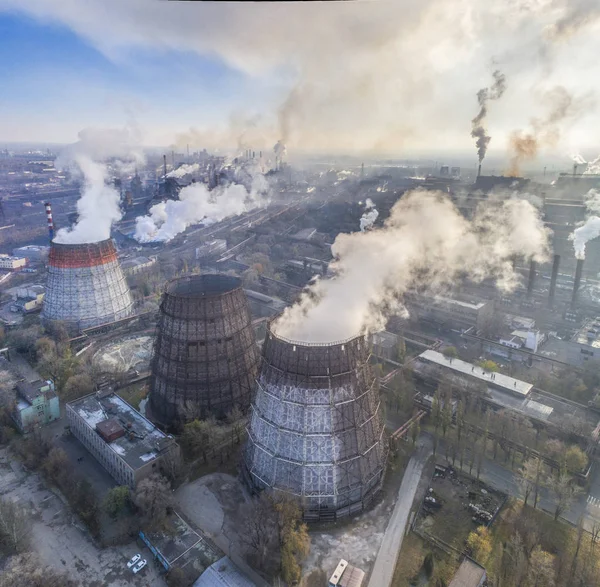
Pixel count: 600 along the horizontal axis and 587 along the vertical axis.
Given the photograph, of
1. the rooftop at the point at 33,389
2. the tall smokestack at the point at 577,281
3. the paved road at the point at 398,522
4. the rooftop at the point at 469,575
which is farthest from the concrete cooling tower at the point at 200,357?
the tall smokestack at the point at 577,281

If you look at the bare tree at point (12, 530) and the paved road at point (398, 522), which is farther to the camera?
the bare tree at point (12, 530)

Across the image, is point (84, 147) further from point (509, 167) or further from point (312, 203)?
point (509, 167)

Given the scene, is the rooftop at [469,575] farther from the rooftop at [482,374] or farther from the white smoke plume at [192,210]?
the white smoke plume at [192,210]

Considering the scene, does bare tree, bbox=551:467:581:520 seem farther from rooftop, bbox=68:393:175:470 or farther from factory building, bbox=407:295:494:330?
factory building, bbox=407:295:494:330

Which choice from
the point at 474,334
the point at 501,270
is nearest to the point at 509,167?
the point at 501,270

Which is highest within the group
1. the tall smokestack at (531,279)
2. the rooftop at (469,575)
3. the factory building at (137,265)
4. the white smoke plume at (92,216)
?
the white smoke plume at (92,216)

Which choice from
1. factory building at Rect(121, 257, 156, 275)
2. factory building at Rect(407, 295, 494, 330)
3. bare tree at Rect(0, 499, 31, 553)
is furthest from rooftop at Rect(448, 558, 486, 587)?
factory building at Rect(121, 257, 156, 275)
